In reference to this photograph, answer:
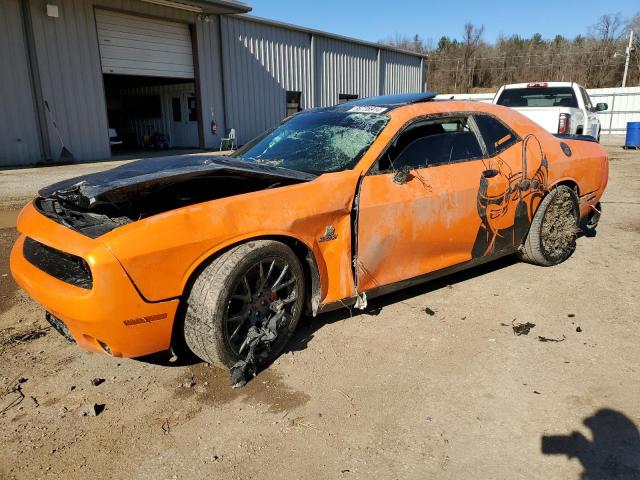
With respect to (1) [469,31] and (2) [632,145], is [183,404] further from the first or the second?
(1) [469,31]

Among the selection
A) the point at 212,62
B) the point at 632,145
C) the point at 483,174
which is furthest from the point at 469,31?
the point at 483,174

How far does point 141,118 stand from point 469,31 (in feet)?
149

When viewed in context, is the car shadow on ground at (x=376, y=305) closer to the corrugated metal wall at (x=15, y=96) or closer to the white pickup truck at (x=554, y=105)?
the white pickup truck at (x=554, y=105)

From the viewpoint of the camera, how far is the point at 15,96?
13.0m

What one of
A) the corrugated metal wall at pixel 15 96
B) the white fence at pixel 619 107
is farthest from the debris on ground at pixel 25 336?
the white fence at pixel 619 107

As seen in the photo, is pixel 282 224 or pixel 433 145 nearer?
pixel 282 224

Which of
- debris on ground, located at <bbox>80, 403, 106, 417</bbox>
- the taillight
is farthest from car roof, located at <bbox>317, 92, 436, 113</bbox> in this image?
the taillight

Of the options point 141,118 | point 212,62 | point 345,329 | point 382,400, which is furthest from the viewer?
point 141,118

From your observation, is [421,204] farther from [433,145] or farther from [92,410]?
[92,410]

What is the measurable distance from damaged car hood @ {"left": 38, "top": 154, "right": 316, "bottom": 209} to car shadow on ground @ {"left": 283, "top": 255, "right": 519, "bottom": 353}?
42.5 inches

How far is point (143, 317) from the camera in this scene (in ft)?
8.13

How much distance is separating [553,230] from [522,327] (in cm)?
157

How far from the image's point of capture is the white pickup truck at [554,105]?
939 centimetres

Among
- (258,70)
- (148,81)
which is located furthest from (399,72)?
(148,81)
